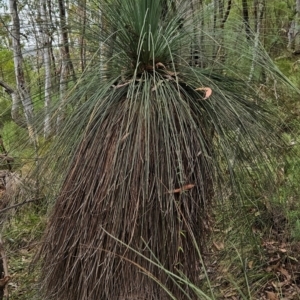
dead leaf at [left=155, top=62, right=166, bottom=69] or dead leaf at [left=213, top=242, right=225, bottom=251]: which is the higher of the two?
dead leaf at [left=155, top=62, right=166, bottom=69]

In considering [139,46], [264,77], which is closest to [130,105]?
[139,46]

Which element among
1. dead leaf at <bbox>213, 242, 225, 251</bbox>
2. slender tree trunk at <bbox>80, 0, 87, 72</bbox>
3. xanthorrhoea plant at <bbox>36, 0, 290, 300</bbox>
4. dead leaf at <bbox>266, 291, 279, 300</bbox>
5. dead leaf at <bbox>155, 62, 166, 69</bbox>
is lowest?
dead leaf at <bbox>266, 291, 279, 300</bbox>

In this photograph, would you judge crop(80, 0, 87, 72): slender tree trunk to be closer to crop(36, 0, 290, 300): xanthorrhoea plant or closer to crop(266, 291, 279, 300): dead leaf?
crop(36, 0, 290, 300): xanthorrhoea plant

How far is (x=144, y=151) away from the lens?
1213 mm

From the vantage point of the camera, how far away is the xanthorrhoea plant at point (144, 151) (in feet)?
3.93

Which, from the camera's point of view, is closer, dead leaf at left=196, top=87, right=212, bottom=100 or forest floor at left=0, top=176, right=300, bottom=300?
dead leaf at left=196, top=87, right=212, bottom=100

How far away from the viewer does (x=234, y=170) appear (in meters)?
1.33

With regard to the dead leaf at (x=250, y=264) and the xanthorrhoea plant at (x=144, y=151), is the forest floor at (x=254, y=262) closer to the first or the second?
the dead leaf at (x=250, y=264)

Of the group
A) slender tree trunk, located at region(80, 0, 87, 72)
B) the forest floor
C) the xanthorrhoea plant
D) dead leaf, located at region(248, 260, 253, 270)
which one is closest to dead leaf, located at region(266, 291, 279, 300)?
the forest floor

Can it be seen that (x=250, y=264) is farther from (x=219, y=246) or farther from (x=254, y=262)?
(x=219, y=246)

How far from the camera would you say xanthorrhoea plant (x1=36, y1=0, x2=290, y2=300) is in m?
1.20

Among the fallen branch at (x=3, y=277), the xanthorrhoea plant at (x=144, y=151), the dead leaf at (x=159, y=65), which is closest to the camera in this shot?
the xanthorrhoea plant at (x=144, y=151)

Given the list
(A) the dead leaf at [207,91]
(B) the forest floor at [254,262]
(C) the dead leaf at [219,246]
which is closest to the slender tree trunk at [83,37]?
(A) the dead leaf at [207,91]

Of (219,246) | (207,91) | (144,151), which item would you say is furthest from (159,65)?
(219,246)
